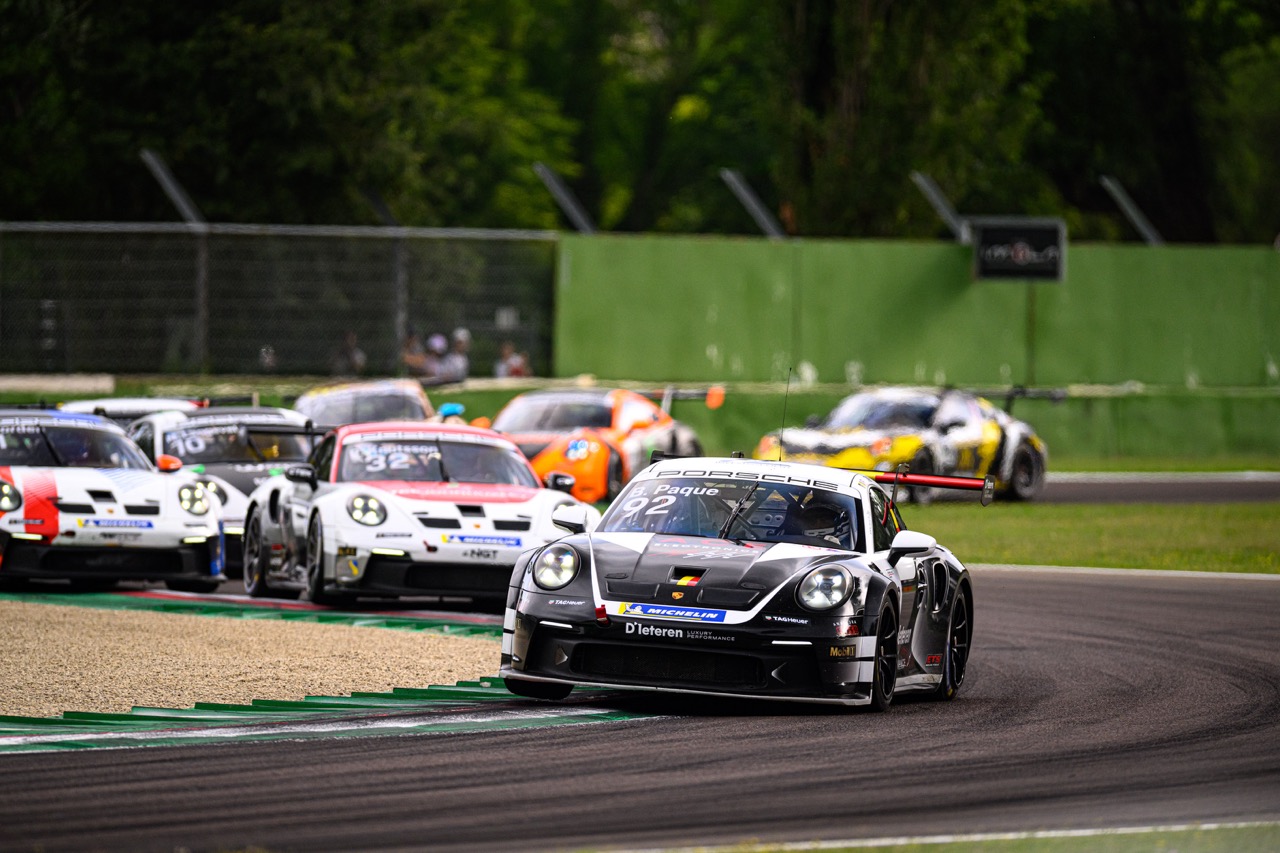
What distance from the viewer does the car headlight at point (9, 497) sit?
50.9 feet

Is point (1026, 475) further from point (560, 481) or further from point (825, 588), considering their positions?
point (825, 588)

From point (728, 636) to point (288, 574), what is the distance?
6.65 metres

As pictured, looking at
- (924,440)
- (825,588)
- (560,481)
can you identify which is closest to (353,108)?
(924,440)

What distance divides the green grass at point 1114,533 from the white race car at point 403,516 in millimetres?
5805

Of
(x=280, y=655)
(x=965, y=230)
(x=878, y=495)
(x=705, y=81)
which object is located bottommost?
(x=280, y=655)

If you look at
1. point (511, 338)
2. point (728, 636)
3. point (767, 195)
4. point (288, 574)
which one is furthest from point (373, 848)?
point (767, 195)

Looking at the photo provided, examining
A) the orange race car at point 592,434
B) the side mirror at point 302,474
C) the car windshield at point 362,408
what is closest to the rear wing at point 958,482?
the side mirror at point 302,474

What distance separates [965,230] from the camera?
32719mm

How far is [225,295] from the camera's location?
27.5 meters

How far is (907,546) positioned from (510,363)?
63.9ft

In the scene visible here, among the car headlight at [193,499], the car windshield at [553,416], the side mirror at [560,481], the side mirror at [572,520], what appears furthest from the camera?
the car windshield at [553,416]

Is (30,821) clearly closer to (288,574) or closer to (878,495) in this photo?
(878,495)

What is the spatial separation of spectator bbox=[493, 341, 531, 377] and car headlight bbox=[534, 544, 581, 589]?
19236mm

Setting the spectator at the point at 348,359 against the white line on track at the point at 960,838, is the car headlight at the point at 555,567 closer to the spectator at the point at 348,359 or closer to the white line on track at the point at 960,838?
the white line on track at the point at 960,838
